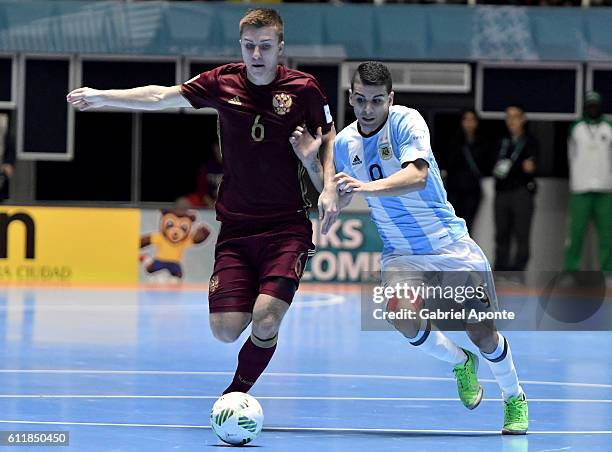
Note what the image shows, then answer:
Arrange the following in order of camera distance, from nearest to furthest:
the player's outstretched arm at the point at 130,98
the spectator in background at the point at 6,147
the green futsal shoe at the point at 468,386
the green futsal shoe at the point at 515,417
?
the player's outstretched arm at the point at 130,98 → the green futsal shoe at the point at 515,417 → the green futsal shoe at the point at 468,386 → the spectator in background at the point at 6,147

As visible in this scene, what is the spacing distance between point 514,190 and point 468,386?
10.8 meters

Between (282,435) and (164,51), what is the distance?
1329 cm

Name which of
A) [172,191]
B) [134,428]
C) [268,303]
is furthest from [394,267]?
[172,191]

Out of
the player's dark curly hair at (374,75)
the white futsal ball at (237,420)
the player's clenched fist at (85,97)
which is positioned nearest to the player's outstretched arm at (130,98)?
the player's clenched fist at (85,97)

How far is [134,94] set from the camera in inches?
342

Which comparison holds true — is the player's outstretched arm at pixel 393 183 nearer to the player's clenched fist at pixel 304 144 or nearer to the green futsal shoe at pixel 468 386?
the player's clenched fist at pixel 304 144

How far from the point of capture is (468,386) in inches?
362

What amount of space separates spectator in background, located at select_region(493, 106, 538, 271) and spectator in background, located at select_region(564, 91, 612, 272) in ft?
1.92

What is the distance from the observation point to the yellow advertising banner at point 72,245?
→ 1998 cm

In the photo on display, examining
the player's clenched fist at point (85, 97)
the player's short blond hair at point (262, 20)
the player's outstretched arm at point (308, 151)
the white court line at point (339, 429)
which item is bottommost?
the white court line at point (339, 429)

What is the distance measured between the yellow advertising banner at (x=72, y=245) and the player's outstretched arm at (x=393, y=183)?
12097 millimetres

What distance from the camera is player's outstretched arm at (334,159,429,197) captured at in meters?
8.03

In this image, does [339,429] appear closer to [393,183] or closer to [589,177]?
[393,183]

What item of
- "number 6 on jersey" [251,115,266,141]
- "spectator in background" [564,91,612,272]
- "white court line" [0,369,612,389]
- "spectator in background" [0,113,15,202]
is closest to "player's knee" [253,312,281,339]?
"number 6 on jersey" [251,115,266,141]
